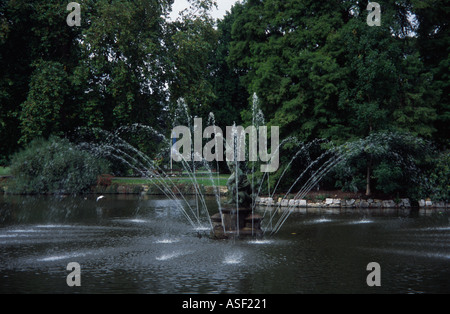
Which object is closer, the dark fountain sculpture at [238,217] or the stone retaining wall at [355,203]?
the dark fountain sculpture at [238,217]

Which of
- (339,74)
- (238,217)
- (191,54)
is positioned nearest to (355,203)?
(339,74)

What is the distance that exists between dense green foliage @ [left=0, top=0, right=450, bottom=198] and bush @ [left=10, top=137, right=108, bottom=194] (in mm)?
1045

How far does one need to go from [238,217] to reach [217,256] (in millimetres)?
3542

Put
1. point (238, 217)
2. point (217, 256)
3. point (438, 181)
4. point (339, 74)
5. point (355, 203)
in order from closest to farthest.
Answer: point (217, 256), point (238, 217), point (438, 181), point (355, 203), point (339, 74)

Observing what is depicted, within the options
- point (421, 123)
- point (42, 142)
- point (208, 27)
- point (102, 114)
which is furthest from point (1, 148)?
point (421, 123)

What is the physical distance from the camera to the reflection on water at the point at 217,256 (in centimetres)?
803

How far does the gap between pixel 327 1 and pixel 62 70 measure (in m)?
16.4

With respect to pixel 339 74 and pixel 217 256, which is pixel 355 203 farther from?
pixel 217 256

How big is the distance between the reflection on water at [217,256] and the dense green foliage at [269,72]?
7516 millimetres

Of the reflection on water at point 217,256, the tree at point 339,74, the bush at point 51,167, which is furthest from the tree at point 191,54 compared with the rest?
the reflection on water at point 217,256

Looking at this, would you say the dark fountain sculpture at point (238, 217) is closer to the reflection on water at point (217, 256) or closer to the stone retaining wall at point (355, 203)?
the reflection on water at point (217, 256)

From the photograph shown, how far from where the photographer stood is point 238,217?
14211mm

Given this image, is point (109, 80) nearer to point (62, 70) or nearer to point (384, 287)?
point (62, 70)

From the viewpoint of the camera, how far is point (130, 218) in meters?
18.4
